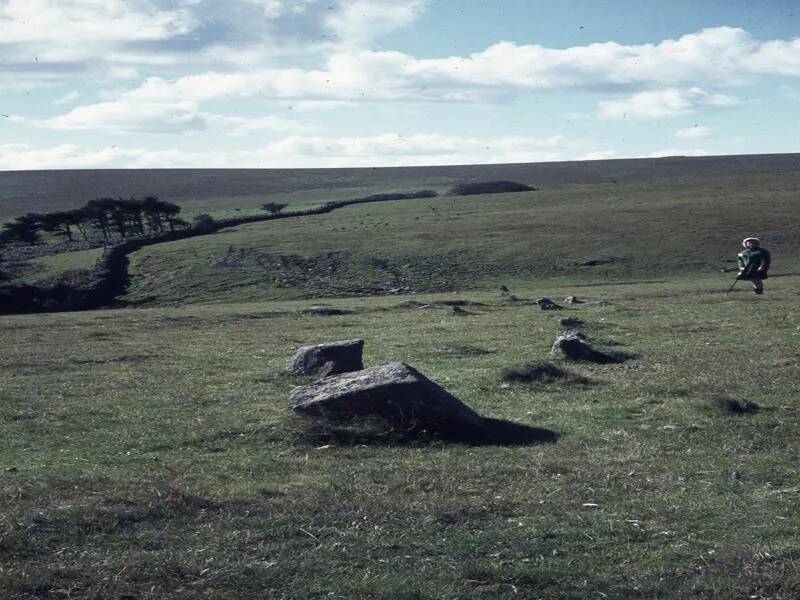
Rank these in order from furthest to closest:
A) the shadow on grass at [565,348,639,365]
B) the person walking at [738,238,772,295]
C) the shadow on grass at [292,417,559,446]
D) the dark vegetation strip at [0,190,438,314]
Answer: the dark vegetation strip at [0,190,438,314] < the person walking at [738,238,772,295] < the shadow on grass at [565,348,639,365] < the shadow on grass at [292,417,559,446]

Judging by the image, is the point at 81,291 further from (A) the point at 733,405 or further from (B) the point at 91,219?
(A) the point at 733,405

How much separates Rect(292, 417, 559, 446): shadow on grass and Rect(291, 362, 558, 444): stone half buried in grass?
0.04ft

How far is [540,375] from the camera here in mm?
16234

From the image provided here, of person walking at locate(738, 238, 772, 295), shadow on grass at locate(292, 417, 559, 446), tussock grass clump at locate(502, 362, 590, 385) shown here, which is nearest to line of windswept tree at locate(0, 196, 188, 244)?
person walking at locate(738, 238, 772, 295)

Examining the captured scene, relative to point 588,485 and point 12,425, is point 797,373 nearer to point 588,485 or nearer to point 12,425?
point 588,485

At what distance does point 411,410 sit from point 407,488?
239 cm

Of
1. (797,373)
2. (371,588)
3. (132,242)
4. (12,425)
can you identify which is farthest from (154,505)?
(132,242)

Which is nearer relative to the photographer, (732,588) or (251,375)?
(732,588)

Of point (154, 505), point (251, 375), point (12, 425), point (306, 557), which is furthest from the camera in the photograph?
point (251, 375)

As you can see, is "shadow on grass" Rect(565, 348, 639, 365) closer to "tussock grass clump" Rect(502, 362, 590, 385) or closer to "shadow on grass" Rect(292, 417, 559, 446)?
"tussock grass clump" Rect(502, 362, 590, 385)

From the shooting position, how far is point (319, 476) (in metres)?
10.4

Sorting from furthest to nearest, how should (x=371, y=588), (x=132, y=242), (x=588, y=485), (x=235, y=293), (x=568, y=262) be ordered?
(x=132, y=242)
(x=568, y=262)
(x=235, y=293)
(x=588, y=485)
(x=371, y=588)

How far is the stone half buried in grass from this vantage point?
40.0 ft

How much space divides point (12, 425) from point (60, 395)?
2.58 metres
